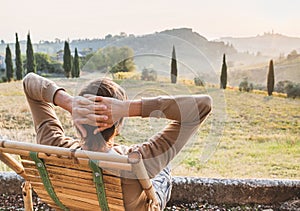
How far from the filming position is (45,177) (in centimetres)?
137

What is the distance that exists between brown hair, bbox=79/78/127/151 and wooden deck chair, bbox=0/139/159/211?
0.11 meters

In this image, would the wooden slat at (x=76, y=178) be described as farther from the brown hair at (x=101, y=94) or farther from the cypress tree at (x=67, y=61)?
the cypress tree at (x=67, y=61)

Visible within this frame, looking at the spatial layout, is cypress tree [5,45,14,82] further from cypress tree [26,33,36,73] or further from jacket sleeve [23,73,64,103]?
jacket sleeve [23,73,64,103]

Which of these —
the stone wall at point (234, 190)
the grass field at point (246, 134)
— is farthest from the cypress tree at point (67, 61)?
the stone wall at point (234, 190)

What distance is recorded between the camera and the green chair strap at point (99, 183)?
120 cm

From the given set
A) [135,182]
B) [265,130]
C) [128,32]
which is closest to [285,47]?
[265,130]

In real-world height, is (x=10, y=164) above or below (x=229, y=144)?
above

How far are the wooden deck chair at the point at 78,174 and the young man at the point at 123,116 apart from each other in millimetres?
54

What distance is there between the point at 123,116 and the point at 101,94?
116mm

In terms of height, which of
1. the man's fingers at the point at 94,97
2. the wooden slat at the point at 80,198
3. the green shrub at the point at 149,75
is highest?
the green shrub at the point at 149,75

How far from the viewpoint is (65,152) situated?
1.21 meters

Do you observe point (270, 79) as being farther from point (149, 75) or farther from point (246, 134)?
point (149, 75)

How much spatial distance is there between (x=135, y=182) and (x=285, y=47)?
7.88 feet

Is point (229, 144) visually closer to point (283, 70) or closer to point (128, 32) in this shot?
point (283, 70)
